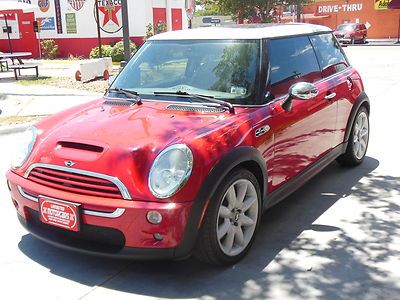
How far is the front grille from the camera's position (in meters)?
3.07

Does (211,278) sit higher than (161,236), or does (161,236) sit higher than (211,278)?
(161,236)

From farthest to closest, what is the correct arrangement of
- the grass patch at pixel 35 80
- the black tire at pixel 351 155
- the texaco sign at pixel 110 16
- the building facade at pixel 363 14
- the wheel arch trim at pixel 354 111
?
the building facade at pixel 363 14 < the texaco sign at pixel 110 16 < the grass patch at pixel 35 80 < the black tire at pixel 351 155 < the wheel arch trim at pixel 354 111

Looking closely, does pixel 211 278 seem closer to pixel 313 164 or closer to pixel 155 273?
pixel 155 273

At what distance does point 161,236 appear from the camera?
2994 millimetres

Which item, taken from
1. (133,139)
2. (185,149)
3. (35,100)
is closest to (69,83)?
(35,100)

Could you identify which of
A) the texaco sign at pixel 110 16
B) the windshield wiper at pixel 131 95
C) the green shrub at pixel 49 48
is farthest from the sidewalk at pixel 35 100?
the green shrub at pixel 49 48

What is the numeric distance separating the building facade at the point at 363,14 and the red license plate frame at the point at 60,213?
125ft

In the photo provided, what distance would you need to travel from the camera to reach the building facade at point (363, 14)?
4041 centimetres

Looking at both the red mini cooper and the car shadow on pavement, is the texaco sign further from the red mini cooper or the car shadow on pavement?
the car shadow on pavement

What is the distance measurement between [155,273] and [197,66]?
175cm

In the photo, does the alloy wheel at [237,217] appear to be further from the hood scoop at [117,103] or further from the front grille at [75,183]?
the hood scoop at [117,103]

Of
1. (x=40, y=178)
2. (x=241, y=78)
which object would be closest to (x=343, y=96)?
(x=241, y=78)

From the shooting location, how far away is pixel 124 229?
9.90ft

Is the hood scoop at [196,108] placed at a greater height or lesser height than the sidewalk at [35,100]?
greater
